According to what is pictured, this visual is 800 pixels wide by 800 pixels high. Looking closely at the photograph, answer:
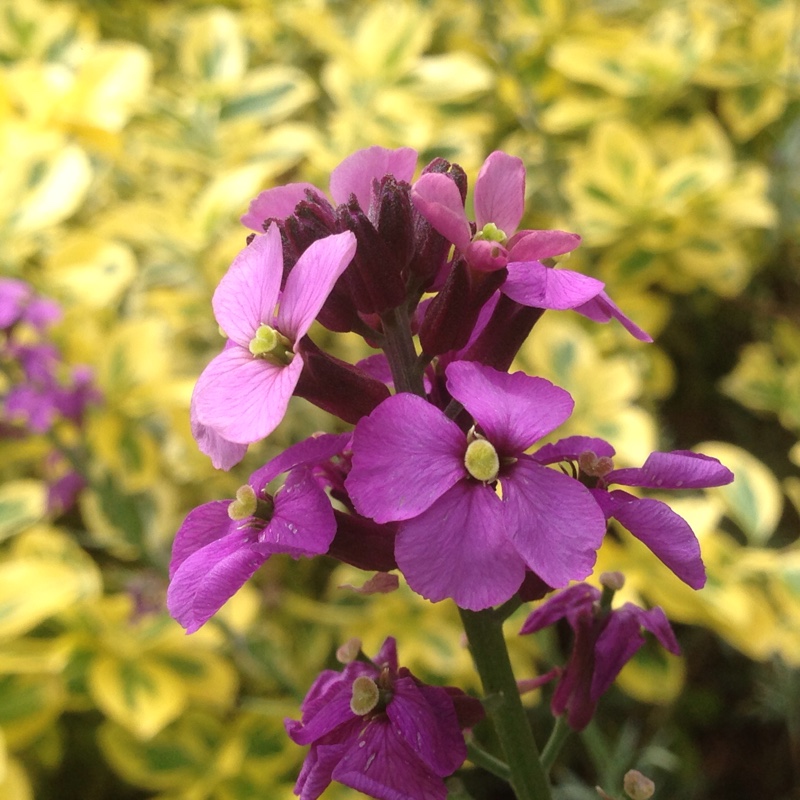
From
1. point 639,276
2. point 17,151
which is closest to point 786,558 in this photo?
point 639,276

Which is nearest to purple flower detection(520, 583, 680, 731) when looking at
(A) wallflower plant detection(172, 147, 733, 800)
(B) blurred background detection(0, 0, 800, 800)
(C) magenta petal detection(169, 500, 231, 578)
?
(A) wallflower plant detection(172, 147, 733, 800)

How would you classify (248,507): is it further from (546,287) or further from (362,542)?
(546,287)

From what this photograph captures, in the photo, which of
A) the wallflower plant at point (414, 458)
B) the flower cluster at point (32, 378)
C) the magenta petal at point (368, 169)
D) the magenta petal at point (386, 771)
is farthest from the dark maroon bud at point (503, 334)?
the flower cluster at point (32, 378)

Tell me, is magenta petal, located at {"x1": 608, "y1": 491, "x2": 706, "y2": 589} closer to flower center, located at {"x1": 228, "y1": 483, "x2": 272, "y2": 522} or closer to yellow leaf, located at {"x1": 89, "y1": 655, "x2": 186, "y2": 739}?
flower center, located at {"x1": 228, "y1": 483, "x2": 272, "y2": 522}

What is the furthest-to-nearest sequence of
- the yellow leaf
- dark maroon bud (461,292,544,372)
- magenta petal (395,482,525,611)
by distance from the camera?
the yellow leaf → dark maroon bud (461,292,544,372) → magenta petal (395,482,525,611)

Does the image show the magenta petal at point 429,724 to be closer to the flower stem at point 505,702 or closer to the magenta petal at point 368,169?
the flower stem at point 505,702

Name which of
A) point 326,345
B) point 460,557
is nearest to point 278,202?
point 460,557
